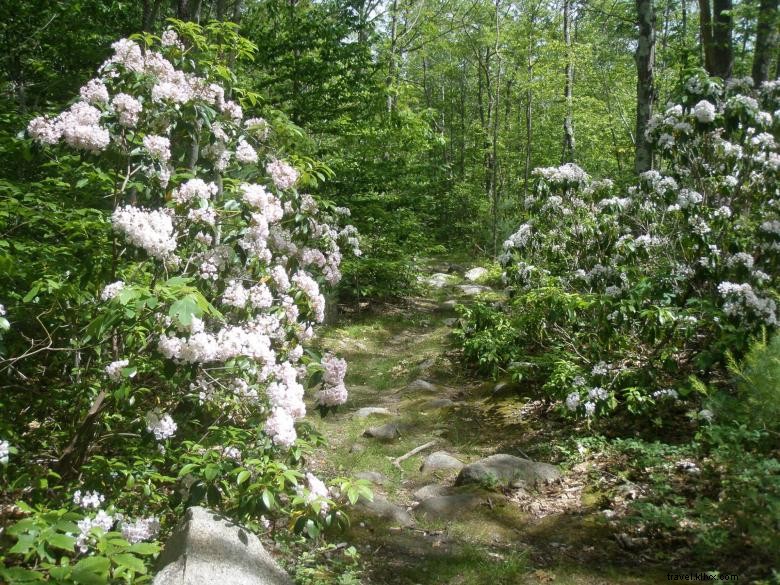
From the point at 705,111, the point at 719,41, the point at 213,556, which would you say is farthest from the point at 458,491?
the point at 719,41

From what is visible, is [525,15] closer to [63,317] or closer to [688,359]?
[688,359]

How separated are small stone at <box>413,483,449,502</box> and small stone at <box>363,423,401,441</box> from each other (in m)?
1.04

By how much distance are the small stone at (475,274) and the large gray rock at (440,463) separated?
28.8ft

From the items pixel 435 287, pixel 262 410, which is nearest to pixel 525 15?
pixel 435 287

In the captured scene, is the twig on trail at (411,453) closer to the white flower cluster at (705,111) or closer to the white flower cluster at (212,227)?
the white flower cluster at (212,227)

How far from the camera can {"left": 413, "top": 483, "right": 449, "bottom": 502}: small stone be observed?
4207 mm

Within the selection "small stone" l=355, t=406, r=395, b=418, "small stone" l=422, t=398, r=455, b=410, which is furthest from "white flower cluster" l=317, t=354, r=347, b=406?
"small stone" l=422, t=398, r=455, b=410

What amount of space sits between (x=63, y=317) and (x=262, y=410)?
1.43m

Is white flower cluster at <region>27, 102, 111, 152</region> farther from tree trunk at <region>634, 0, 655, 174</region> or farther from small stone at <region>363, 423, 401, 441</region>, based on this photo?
tree trunk at <region>634, 0, 655, 174</region>

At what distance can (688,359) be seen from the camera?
16.1ft

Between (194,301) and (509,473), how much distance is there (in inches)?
118

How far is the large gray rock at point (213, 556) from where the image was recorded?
7.32ft

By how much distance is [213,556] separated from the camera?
2324 mm

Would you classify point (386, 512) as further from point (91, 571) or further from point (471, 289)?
point (471, 289)
